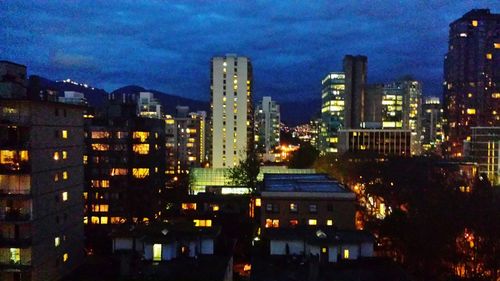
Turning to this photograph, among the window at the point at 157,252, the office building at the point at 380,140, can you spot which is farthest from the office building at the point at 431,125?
the window at the point at 157,252

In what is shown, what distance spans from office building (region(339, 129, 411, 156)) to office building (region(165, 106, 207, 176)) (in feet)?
110

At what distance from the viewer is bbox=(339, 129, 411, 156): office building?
109 m

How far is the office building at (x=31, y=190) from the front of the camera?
1094 inches

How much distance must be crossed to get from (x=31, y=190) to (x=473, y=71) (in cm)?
14259

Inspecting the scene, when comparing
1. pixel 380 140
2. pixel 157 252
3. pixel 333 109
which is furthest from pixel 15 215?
pixel 333 109

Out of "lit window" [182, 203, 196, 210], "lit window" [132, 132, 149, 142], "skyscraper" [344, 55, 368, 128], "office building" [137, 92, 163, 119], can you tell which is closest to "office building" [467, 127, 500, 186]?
"skyscraper" [344, 55, 368, 128]

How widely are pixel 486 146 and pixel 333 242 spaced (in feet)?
230

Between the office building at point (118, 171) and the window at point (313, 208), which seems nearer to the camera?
the window at point (313, 208)

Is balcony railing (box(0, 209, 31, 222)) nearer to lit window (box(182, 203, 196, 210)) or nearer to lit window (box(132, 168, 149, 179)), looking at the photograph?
lit window (box(132, 168, 149, 179))

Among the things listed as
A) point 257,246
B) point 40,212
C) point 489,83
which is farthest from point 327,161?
point 489,83

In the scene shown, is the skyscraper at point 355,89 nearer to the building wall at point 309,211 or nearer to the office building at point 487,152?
the office building at point 487,152

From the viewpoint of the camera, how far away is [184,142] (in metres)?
115

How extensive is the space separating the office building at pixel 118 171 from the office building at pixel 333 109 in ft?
293

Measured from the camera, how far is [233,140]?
321 feet
